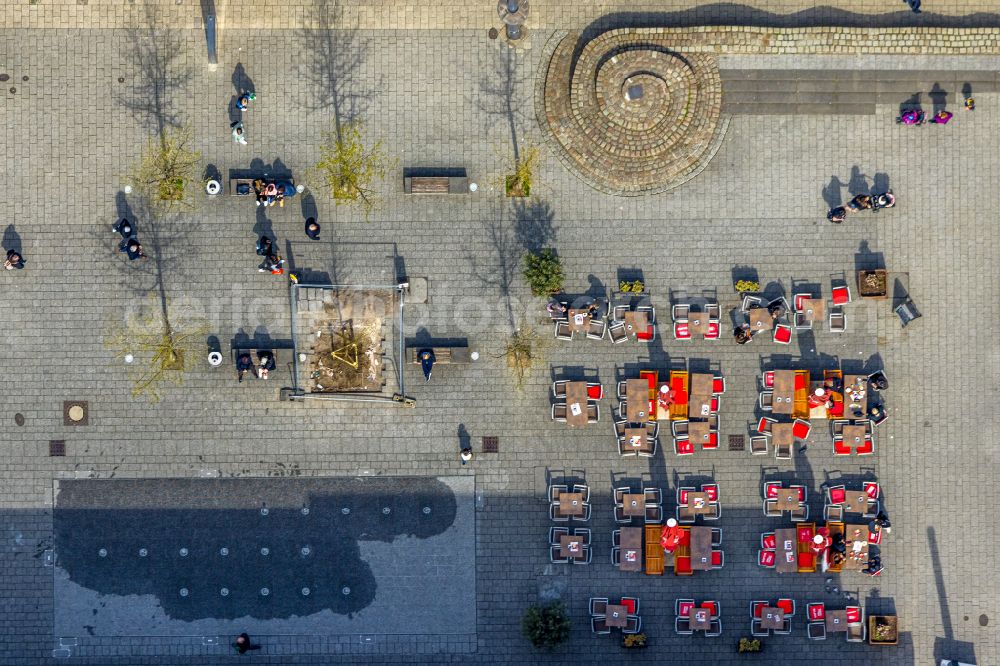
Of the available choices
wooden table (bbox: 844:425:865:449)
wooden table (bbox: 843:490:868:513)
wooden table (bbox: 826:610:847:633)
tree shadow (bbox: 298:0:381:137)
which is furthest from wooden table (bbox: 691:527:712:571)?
tree shadow (bbox: 298:0:381:137)

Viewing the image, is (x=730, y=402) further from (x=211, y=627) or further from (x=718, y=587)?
(x=211, y=627)

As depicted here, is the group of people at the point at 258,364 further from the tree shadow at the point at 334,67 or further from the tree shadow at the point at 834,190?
the tree shadow at the point at 834,190

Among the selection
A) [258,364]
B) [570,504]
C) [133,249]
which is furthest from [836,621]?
[133,249]

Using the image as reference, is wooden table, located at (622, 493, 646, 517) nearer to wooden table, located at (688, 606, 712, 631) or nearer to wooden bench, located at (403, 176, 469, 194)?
wooden table, located at (688, 606, 712, 631)

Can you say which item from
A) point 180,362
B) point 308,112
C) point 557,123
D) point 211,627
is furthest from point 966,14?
point 211,627

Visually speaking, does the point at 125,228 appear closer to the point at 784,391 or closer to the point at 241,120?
the point at 241,120

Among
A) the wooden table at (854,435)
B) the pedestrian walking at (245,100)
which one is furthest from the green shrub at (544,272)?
the wooden table at (854,435)
